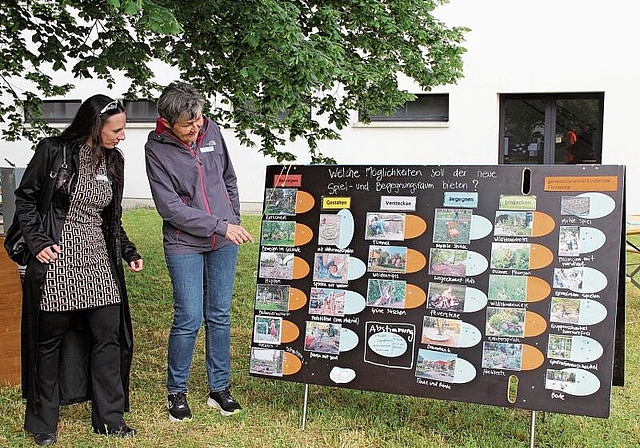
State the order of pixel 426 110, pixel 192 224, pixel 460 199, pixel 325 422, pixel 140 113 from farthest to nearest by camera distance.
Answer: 1. pixel 140 113
2. pixel 426 110
3. pixel 325 422
4. pixel 192 224
5. pixel 460 199

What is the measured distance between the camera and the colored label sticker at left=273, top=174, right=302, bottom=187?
157 inches

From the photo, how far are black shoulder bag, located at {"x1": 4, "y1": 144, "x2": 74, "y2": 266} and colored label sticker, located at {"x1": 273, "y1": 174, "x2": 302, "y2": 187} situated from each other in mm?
1039

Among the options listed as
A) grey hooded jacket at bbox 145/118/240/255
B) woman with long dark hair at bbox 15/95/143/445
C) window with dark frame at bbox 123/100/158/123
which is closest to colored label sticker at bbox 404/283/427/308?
grey hooded jacket at bbox 145/118/240/255

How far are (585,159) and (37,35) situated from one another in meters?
10.0

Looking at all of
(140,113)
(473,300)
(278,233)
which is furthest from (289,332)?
(140,113)

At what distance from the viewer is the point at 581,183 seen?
11.0 feet

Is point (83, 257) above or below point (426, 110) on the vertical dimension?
below

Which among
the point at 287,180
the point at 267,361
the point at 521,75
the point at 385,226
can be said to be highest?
the point at 521,75

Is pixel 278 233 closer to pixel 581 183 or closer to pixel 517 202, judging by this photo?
pixel 517 202

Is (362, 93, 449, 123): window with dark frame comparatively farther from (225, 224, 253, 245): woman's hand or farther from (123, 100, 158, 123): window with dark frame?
(225, 224, 253, 245): woman's hand

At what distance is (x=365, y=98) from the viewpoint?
6.42 meters

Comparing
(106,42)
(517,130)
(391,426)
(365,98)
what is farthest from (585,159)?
(391,426)

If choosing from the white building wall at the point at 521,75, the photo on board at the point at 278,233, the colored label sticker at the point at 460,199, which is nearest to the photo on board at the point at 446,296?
the colored label sticker at the point at 460,199

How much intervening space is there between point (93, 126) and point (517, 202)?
201cm
